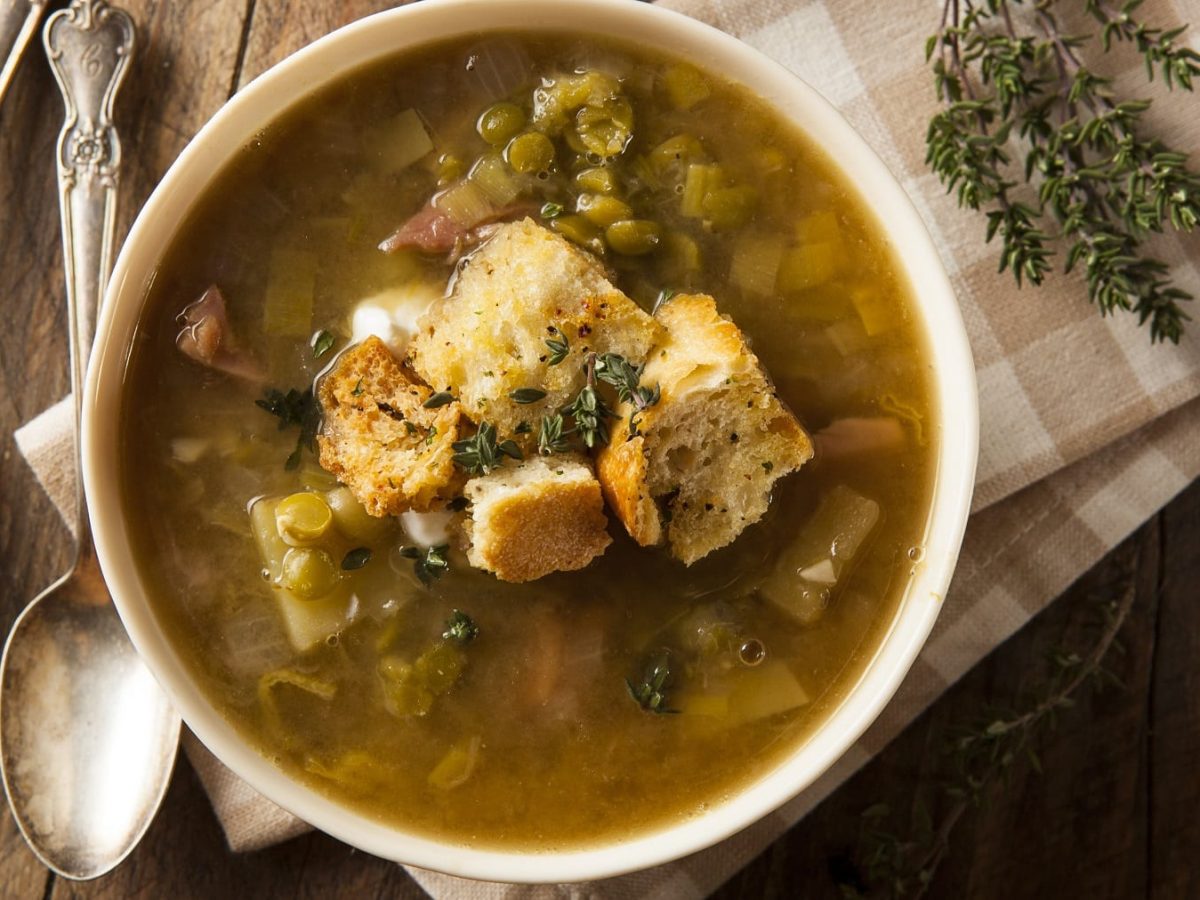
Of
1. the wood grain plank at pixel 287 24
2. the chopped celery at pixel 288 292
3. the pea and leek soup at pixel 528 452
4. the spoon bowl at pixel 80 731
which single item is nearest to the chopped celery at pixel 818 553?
the pea and leek soup at pixel 528 452

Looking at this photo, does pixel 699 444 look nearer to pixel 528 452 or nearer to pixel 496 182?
pixel 528 452

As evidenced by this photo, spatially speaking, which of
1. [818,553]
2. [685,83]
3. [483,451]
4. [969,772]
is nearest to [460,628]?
[483,451]

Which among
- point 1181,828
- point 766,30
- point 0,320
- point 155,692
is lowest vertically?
point 1181,828

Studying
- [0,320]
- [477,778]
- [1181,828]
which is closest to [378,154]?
[0,320]

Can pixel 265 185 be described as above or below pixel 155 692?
above

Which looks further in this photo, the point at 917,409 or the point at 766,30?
the point at 766,30

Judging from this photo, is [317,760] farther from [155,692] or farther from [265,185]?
[265,185]
